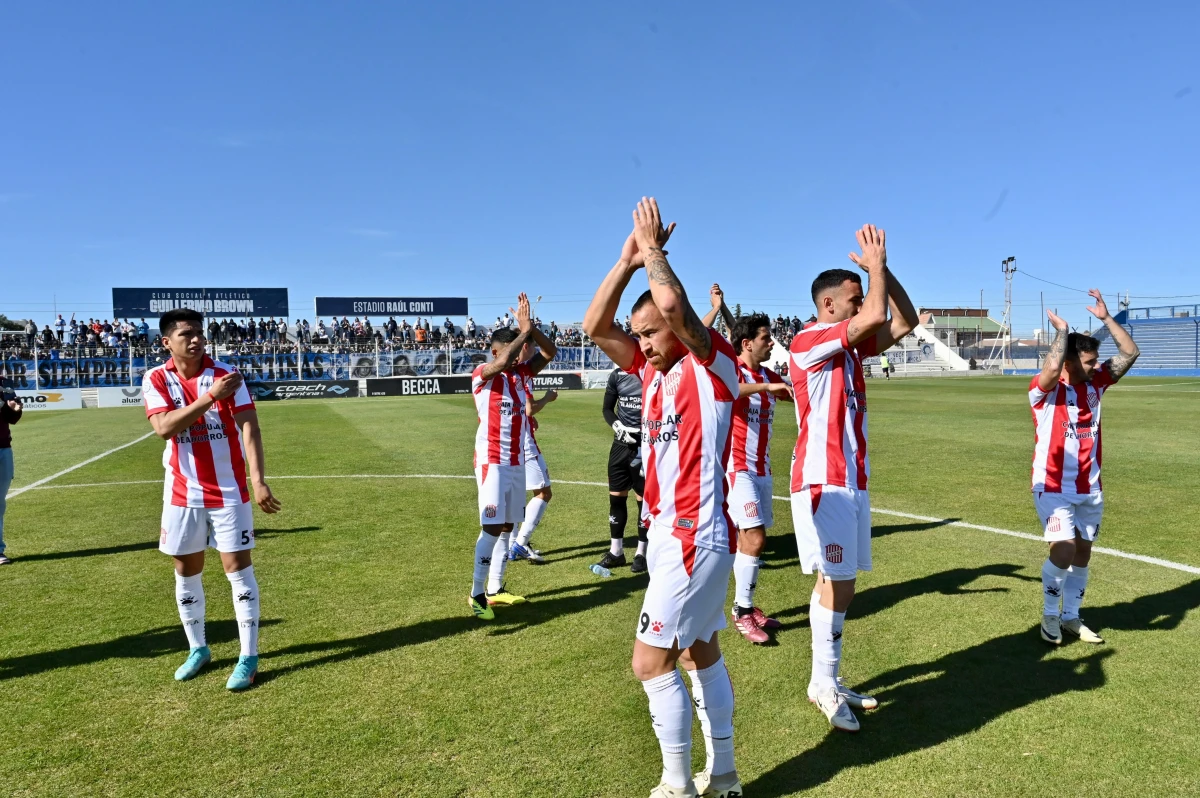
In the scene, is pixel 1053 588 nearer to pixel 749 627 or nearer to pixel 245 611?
pixel 749 627

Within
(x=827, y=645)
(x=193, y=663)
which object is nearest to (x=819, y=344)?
(x=827, y=645)

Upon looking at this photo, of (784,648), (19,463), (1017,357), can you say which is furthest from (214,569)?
(1017,357)

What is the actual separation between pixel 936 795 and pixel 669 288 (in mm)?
2923

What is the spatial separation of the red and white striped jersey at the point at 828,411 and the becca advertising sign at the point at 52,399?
44.5 metres

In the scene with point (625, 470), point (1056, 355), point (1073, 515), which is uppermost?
point (1056, 355)

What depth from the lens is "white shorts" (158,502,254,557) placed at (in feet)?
17.3

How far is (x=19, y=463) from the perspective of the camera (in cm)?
1708

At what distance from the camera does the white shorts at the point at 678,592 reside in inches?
134

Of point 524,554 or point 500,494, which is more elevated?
point 500,494

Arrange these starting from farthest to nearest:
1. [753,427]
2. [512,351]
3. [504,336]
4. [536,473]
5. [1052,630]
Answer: [536,473], [504,336], [753,427], [512,351], [1052,630]

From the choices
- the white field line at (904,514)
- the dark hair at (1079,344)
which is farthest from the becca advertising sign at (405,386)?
the dark hair at (1079,344)

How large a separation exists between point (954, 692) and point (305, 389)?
1690 inches

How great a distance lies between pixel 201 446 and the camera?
532 cm

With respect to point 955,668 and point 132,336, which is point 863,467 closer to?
point 955,668
